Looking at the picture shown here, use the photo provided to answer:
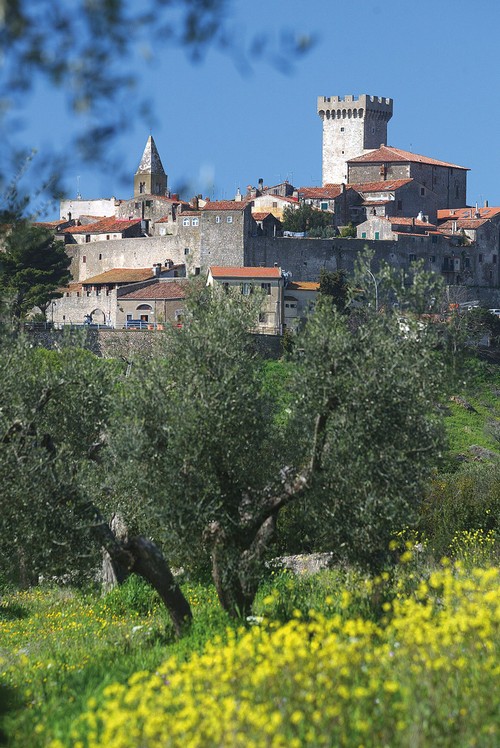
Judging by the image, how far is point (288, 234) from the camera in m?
87.6

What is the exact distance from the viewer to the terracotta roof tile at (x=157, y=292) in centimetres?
7231

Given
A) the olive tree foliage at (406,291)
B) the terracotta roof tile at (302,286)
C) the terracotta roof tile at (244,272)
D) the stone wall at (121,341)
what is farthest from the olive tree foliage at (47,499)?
the terracotta roof tile at (302,286)

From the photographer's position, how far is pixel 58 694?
39.3 ft

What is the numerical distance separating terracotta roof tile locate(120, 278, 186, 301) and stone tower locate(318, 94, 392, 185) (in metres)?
43.9

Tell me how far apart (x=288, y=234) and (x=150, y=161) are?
26896mm

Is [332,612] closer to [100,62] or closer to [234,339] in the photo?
[234,339]

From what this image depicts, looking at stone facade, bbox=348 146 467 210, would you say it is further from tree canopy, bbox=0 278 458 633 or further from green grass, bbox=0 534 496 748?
tree canopy, bbox=0 278 458 633

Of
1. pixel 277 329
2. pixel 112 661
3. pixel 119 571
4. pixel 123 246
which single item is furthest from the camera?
pixel 123 246

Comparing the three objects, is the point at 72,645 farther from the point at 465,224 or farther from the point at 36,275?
the point at 465,224

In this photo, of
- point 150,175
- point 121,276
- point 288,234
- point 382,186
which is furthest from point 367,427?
point 150,175

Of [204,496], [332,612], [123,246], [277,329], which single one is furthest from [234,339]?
[123,246]

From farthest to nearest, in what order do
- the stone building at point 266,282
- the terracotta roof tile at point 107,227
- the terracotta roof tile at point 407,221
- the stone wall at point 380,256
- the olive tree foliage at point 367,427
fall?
the terracotta roof tile at point 107,227 → the terracotta roof tile at point 407,221 → the stone wall at point 380,256 → the stone building at point 266,282 → the olive tree foliage at point 367,427

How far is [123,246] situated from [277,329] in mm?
25600

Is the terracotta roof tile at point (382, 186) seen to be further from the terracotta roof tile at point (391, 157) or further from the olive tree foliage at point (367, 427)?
the olive tree foliage at point (367, 427)
